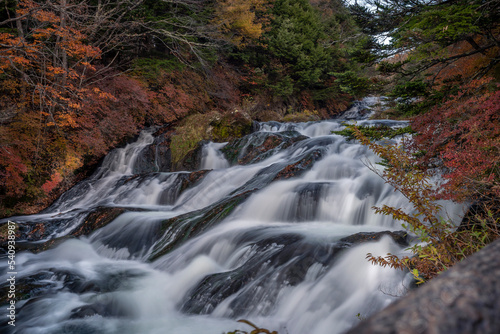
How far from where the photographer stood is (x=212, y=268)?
5.26 metres

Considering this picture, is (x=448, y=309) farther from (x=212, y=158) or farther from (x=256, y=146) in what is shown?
(x=212, y=158)

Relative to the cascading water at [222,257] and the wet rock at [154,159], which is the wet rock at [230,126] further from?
the cascading water at [222,257]

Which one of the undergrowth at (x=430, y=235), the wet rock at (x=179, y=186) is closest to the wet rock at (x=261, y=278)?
the undergrowth at (x=430, y=235)

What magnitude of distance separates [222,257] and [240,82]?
1796 cm

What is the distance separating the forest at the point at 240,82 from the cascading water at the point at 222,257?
117cm

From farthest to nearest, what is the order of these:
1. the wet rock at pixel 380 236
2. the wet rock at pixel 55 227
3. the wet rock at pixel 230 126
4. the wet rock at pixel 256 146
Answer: the wet rock at pixel 230 126 < the wet rock at pixel 256 146 < the wet rock at pixel 55 227 < the wet rock at pixel 380 236

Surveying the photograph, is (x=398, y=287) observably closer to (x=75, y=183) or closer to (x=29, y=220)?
(x=29, y=220)

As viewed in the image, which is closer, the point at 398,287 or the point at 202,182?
the point at 398,287

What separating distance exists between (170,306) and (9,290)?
Answer: 2690mm

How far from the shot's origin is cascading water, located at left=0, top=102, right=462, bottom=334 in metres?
3.89

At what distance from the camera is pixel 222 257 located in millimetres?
5492

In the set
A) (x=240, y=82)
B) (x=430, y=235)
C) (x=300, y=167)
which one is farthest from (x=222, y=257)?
(x=240, y=82)

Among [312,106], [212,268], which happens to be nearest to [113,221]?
[212,268]

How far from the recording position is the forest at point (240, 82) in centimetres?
415
